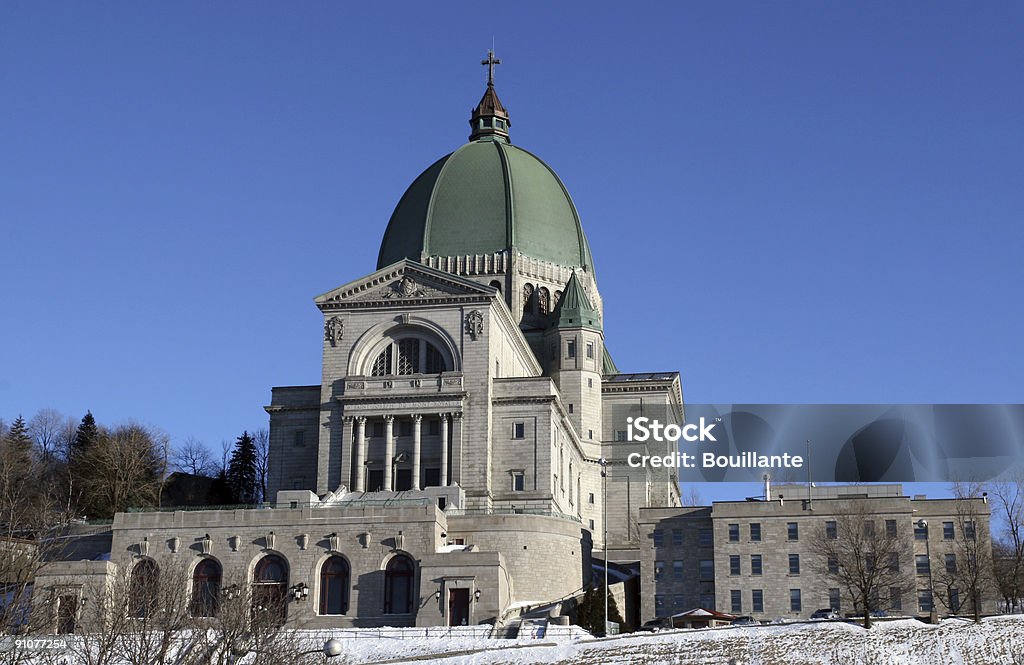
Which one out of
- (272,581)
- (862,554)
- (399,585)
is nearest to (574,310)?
(862,554)

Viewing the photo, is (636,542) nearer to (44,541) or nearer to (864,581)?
(864,581)

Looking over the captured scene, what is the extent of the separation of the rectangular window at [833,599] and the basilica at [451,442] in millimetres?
13594

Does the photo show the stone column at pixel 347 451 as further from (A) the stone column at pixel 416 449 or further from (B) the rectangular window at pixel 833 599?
(B) the rectangular window at pixel 833 599

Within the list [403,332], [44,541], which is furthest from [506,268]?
[44,541]

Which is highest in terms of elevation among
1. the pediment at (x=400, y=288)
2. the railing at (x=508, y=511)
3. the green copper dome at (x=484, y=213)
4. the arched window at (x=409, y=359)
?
the green copper dome at (x=484, y=213)

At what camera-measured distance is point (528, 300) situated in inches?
4877

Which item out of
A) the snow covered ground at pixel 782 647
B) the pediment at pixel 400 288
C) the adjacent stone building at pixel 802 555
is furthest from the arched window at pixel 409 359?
the snow covered ground at pixel 782 647

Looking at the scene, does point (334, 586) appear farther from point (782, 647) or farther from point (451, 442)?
point (782, 647)

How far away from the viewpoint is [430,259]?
122188mm

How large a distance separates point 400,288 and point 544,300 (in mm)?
25412

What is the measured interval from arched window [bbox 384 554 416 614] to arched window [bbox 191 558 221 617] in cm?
901

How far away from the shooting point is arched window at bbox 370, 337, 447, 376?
100 metres

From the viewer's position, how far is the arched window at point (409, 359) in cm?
10038

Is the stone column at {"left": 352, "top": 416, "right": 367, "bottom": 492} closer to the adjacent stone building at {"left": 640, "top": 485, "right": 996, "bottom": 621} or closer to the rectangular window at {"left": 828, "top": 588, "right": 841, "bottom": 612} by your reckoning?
the adjacent stone building at {"left": 640, "top": 485, "right": 996, "bottom": 621}
